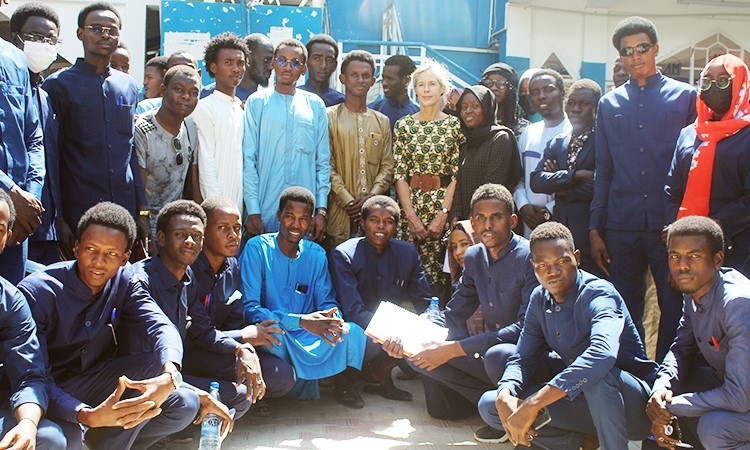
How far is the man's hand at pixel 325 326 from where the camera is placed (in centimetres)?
416

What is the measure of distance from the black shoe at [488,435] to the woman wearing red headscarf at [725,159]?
1.57 metres

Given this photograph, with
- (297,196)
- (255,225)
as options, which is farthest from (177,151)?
(297,196)

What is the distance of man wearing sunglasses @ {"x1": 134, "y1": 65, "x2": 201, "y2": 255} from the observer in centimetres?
445

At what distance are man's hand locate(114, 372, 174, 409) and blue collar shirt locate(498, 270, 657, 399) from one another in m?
1.56

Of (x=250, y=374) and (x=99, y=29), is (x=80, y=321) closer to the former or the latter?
(x=250, y=374)

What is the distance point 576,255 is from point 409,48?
31.1ft

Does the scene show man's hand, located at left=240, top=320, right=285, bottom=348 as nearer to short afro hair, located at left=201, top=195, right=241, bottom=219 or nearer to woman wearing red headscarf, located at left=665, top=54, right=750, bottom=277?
short afro hair, located at left=201, top=195, right=241, bottom=219

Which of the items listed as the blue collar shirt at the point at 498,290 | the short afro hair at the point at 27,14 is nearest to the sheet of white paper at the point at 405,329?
the blue collar shirt at the point at 498,290

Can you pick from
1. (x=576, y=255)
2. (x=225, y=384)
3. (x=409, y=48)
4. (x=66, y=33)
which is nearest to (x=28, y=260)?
(x=225, y=384)

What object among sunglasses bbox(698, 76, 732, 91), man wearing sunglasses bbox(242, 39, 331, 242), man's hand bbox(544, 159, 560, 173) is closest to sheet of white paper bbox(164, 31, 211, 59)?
man wearing sunglasses bbox(242, 39, 331, 242)

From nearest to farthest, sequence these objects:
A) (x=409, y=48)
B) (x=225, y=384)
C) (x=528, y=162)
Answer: (x=225, y=384) → (x=528, y=162) → (x=409, y=48)

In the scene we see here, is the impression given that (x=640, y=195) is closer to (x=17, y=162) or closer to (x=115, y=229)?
(x=115, y=229)

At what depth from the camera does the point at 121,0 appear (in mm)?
10305

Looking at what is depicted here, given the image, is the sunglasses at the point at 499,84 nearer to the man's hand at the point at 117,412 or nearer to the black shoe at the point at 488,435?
the black shoe at the point at 488,435
